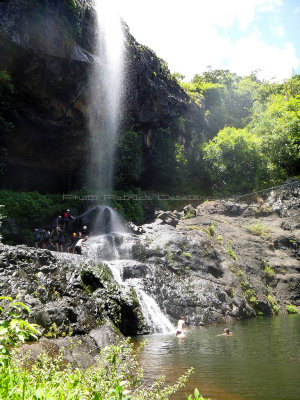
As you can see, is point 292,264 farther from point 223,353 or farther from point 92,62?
point 92,62

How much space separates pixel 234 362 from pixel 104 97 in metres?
21.4

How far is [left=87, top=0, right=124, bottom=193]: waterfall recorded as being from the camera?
2322 centimetres

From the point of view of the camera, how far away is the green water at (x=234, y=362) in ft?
18.8

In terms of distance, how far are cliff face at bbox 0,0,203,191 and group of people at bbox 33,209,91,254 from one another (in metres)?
6.12

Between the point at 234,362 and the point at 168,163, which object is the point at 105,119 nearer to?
the point at 168,163

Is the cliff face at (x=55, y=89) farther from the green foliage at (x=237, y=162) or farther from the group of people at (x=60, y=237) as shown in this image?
the green foliage at (x=237, y=162)

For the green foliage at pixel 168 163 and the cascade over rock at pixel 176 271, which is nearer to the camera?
the cascade over rock at pixel 176 271

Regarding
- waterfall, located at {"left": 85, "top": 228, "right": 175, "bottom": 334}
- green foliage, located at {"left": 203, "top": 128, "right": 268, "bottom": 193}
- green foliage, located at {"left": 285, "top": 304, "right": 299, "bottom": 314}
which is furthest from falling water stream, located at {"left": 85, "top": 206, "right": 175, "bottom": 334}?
green foliage, located at {"left": 203, "top": 128, "right": 268, "bottom": 193}

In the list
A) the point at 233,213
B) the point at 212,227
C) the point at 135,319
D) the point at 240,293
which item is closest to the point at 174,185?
the point at 233,213

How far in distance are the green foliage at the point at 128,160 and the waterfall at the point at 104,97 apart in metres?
0.69

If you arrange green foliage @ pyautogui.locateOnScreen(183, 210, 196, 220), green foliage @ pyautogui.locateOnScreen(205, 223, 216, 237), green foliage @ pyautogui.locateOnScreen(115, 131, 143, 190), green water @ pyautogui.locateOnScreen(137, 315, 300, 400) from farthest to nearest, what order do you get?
green foliage @ pyautogui.locateOnScreen(115, 131, 143, 190) → green foliage @ pyautogui.locateOnScreen(183, 210, 196, 220) → green foliage @ pyautogui.locateOnScreen(205, 223, 216, 237) → green water @ pyautogui.locateOnScreen(137, 315, 300, 400)

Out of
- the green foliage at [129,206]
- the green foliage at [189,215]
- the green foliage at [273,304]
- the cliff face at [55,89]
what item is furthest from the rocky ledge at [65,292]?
the green foliage at [189,215]

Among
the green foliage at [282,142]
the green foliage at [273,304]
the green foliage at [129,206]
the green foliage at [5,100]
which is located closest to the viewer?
the green foliage at [273,304]

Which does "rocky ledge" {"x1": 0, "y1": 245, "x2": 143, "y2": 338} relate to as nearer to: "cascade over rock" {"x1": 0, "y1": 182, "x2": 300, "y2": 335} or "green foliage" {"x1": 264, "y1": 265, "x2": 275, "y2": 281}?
"cascade over rock" {"x1": 0, "y1": 182, "x2": 300, "y2": 335}
